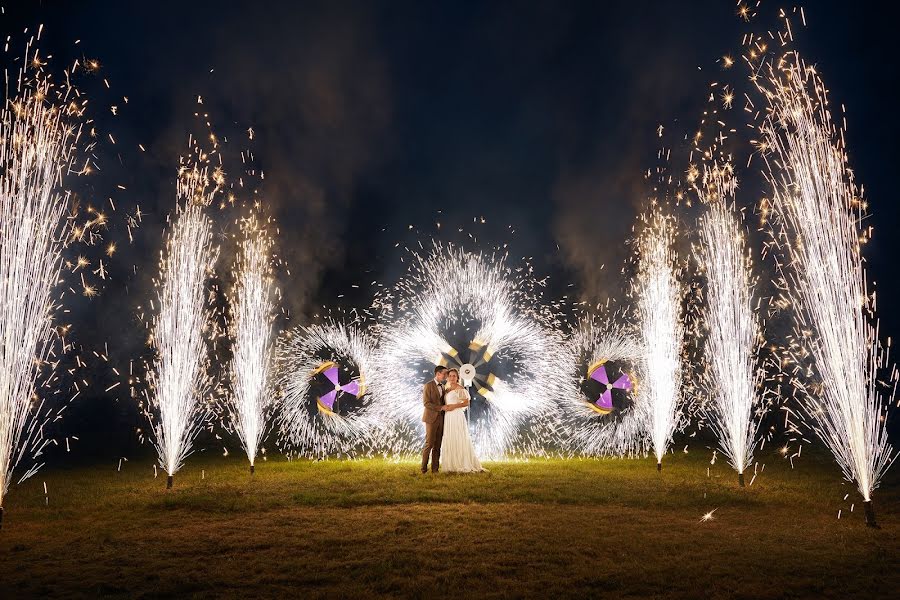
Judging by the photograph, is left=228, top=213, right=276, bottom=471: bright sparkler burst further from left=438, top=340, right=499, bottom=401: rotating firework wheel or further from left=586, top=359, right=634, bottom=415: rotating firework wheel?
left=586, top=359, right=634, bottom=415: rotating firework wheel

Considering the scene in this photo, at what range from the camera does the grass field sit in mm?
6195

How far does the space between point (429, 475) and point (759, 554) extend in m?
7.75

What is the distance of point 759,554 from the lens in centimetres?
731

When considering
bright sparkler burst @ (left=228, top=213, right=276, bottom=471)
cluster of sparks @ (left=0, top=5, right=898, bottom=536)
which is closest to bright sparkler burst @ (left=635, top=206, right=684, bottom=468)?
cluster of sparks @ (left=0, top=5, right=898, bottom=536)

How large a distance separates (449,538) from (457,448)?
6532 millimetres

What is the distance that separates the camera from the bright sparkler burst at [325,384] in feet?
61.0

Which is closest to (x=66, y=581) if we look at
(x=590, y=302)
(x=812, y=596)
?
(x=812, y=596)

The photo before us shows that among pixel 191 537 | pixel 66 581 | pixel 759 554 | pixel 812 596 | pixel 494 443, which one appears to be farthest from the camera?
pixel 494 443

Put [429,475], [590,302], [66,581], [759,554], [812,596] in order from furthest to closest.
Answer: [590,302] → [429,475] → [759,554] → [66,581] → [812,596]

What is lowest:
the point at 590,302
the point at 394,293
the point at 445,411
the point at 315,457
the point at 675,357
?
the point at 315,457

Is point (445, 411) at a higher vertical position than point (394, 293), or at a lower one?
lower

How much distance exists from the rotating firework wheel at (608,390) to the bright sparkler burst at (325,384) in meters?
6.90

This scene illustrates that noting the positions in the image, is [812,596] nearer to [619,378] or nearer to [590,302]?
[619,378]

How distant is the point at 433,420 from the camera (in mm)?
14578
